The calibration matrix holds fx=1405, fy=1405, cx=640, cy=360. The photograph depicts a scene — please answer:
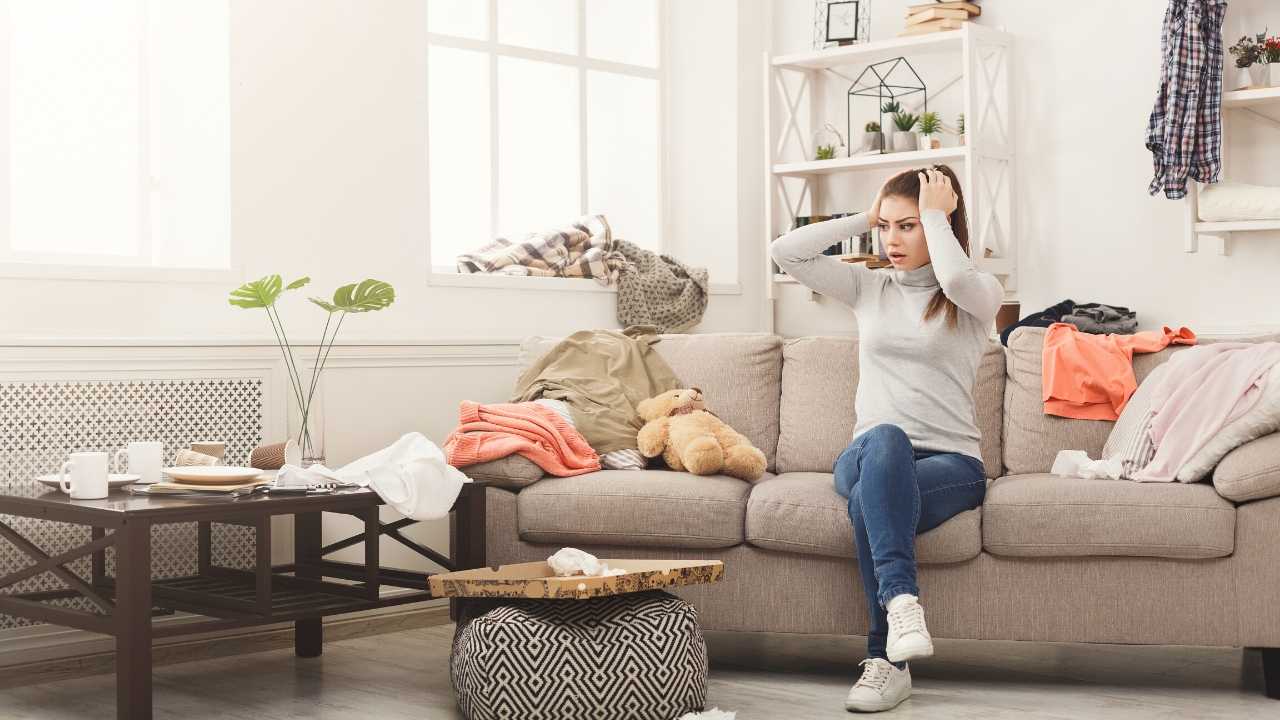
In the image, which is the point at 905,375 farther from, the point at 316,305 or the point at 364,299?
the point at 316,305

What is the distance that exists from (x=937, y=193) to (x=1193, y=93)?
134cm

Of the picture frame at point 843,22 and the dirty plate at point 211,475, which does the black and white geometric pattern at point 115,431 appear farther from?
the picture frame at point 843,22

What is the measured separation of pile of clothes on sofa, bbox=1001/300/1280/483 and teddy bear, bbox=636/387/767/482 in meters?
0.76

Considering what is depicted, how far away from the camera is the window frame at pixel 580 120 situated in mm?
4293

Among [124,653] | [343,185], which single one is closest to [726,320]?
[343,185]

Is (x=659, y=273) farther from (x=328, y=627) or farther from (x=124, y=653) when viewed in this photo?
(x=124, y=653)

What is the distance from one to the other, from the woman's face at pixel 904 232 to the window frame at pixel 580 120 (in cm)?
150

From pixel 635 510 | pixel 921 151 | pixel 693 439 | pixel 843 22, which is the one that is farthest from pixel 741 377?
pixel 843 22

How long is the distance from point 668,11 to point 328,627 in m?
2.54

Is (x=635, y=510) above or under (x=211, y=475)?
under

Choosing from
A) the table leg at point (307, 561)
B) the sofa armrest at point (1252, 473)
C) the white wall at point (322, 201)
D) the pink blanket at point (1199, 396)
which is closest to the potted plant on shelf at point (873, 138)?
the white wall at point (322, 201)

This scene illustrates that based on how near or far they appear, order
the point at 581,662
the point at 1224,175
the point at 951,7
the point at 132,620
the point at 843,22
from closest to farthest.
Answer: the point at 132,620 → the point at 581,662 → the point at 1224,175 → the point at 951,7 → the point at 843,22

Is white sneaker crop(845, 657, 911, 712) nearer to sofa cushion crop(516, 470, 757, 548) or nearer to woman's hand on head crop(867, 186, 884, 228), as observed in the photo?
sofa cushion crop(516, 470, 757, 548)

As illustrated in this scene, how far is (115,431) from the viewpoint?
11.3 ft
